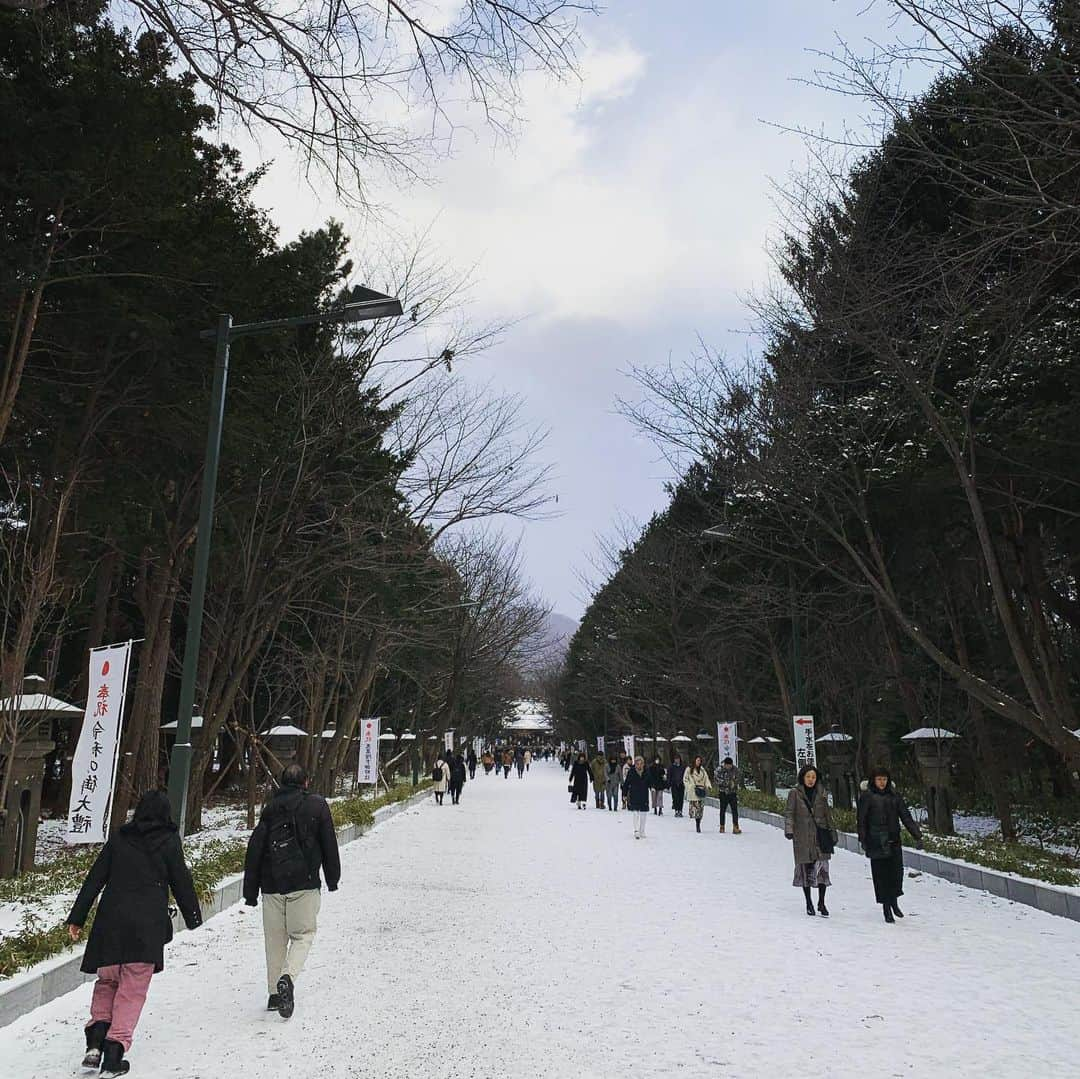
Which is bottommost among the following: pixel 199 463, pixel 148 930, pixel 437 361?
pixel 148 930

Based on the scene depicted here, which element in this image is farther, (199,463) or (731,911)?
(199,463)

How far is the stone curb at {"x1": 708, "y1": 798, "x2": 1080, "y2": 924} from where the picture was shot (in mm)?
9617

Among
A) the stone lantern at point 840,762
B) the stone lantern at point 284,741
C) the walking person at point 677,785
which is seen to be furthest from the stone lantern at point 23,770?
the stone lantern at point 840,762

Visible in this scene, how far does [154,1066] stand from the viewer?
488 cm

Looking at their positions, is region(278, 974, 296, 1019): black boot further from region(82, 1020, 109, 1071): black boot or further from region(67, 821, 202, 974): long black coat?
region(82, 1020, 109, 1071): black boot

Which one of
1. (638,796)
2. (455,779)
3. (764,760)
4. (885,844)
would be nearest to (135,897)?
(885,844)

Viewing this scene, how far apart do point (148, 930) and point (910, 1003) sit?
4.91 metres

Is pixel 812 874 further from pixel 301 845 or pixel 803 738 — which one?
pixel 803 738

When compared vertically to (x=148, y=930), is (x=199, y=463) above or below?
above

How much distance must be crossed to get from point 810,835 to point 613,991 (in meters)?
4.38

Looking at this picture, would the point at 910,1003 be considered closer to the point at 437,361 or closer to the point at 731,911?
the point at 731,911

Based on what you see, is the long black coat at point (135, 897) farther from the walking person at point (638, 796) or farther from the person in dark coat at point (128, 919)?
the walking person at point (638, 796)

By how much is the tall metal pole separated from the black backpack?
3.04 meters

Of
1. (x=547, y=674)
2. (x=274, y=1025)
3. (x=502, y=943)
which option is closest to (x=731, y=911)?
(x=502, y=943)
